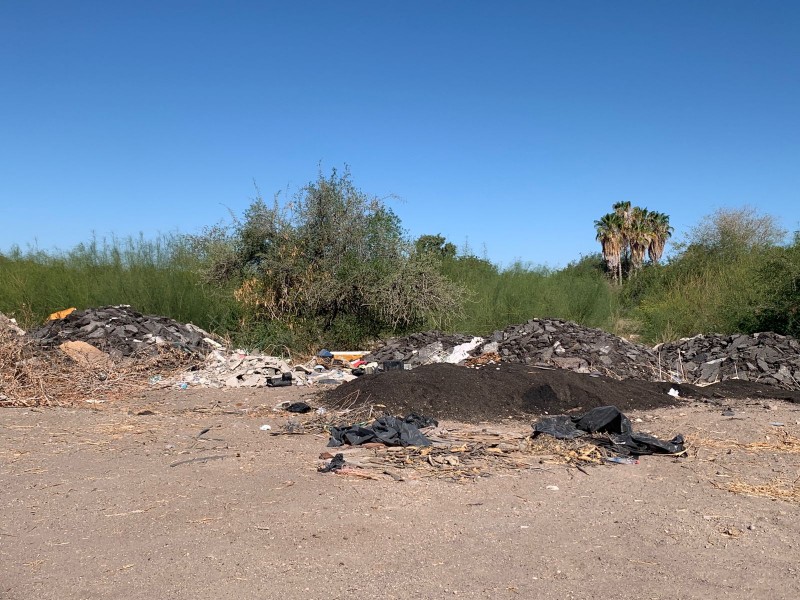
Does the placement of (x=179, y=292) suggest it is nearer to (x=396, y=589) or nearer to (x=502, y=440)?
(x=502, y=440)

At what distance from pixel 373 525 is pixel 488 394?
15.9ft

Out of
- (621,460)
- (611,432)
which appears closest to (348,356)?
(611,432)

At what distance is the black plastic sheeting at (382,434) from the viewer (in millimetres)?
7090

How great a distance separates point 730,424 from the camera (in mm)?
8547

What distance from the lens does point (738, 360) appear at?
12.8 meters

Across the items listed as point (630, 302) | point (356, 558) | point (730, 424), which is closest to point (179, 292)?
point (730, 424)

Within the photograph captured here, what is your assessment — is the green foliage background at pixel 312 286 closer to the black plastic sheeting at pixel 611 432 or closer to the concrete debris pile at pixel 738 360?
the concrete debris pile at pixel 738 360

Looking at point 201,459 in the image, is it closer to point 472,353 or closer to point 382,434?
point 382,434

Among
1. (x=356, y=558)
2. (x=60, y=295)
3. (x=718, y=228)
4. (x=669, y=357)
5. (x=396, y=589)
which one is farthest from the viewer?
(x=718, y=228)

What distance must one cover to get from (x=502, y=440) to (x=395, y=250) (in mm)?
9484

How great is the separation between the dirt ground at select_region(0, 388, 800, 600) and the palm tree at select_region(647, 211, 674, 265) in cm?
2903

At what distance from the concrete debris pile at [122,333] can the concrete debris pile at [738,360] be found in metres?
9.16

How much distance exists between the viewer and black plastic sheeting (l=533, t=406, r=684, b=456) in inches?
274

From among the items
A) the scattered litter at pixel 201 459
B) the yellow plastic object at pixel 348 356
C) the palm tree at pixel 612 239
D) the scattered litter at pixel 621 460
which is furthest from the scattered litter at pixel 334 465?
the palm tree at pixel 612 239
